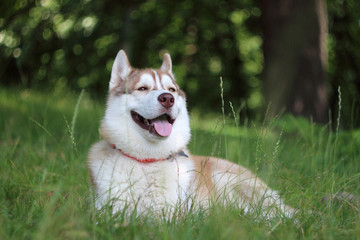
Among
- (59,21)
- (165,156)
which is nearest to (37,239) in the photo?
(165,156)

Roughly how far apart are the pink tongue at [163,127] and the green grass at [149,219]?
43cm

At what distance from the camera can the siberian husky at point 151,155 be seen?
133 inches

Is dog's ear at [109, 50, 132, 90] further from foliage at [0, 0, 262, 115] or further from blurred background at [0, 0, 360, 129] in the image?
foliage at [0, 0, 262, 115]

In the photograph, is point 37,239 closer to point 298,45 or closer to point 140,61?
point 298,45

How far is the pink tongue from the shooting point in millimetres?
3583

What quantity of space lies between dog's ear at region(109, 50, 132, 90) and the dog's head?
10 millimetres

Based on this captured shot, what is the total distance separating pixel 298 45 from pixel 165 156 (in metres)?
5.30

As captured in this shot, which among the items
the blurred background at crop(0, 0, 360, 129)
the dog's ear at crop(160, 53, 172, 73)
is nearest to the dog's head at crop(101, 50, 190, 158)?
the dog's ear at crop(160, 53, 172, 73)

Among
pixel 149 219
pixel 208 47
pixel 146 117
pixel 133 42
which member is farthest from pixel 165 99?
pixel 208 47

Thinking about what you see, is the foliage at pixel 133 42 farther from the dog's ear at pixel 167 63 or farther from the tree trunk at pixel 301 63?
the tree trunk at pixel 301 63

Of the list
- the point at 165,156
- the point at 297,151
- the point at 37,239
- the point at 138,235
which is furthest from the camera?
the point at 297,151

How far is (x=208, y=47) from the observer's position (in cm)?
1252

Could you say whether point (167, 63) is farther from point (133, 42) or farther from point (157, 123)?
point (133, 42)

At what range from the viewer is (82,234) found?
216 cm
